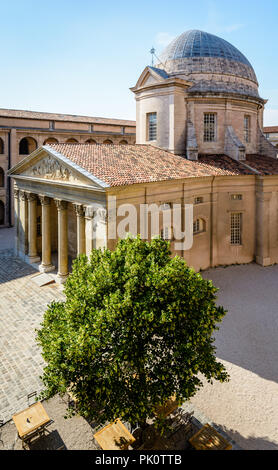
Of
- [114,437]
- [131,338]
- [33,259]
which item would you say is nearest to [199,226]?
[33,259]

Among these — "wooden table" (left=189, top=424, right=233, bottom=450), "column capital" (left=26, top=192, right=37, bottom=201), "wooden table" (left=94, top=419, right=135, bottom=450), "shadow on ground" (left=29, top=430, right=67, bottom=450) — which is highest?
"column capital" (left=26, top=192, right=37, bottom=201)

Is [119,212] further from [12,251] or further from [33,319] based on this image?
[12,251]

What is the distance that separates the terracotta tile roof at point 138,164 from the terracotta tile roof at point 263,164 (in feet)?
3.91

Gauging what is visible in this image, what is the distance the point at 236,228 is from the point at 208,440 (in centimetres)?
1938

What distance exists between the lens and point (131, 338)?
921 centimetres

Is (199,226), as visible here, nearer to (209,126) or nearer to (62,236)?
(209,126)

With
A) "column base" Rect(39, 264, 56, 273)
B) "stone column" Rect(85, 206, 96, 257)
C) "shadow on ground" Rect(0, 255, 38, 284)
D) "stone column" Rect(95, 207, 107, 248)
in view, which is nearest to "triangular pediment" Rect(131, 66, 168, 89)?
"stone column" Rect(85, 206, 96, 257)

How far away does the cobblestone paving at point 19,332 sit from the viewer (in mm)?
13242

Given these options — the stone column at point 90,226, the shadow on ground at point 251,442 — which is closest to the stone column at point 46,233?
the stone column at point 90,226

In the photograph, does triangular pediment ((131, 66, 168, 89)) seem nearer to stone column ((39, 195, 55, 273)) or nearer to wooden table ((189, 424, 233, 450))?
stone column ((39, 195, 55, 273))

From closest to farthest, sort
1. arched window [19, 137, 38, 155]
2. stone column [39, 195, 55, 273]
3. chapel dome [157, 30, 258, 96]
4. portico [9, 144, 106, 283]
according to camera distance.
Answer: portico [9, 144, 106, 283]
stone column [39, 195, 55, 273]
chapel dome [157, 30, 258, 96]
arched window [19, 137, 38, 155]

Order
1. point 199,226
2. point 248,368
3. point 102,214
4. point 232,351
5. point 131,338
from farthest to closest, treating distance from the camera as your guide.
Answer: point 199,226, point 102,214, point 232,351, point 248,368, point 131,338

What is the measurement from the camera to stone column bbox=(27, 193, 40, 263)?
86.9 ft

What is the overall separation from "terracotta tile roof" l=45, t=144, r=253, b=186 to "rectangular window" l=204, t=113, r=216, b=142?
226 cm
